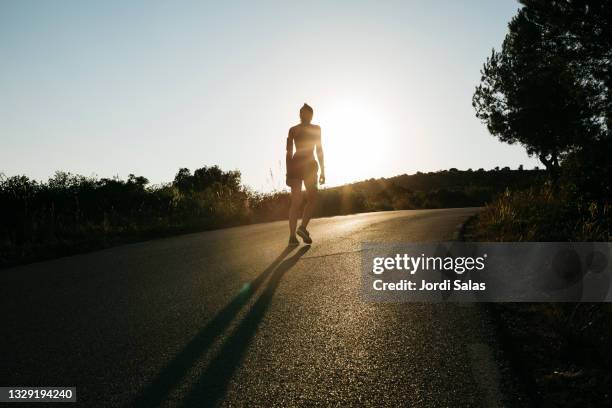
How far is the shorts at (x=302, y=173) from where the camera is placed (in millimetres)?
7941

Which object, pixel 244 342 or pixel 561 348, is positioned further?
pixel 244 342

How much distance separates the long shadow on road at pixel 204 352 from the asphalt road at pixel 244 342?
0.03 ft

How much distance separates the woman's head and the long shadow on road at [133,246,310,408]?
150 inches

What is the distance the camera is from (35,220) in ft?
37.1

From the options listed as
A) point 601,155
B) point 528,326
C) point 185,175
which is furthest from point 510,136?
point 185,175

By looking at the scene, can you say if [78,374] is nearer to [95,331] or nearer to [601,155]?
[95,331]

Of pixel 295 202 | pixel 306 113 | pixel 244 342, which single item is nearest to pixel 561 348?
pixel 244 342

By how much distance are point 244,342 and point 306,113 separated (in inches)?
210

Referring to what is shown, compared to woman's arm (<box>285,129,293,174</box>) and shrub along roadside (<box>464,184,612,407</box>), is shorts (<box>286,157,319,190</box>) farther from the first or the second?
shrub along roadside (<box>464,184,612,407</box>)

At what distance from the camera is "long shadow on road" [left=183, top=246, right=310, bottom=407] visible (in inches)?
91.7

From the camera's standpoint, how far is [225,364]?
274 centimetres

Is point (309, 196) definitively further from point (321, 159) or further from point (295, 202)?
point (321, 159)

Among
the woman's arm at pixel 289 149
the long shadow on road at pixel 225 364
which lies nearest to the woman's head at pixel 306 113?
the woman's arm at pixel 289 149

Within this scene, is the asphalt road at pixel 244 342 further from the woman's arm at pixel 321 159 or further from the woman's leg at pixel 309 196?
the woman's arm at pixel 321 159
